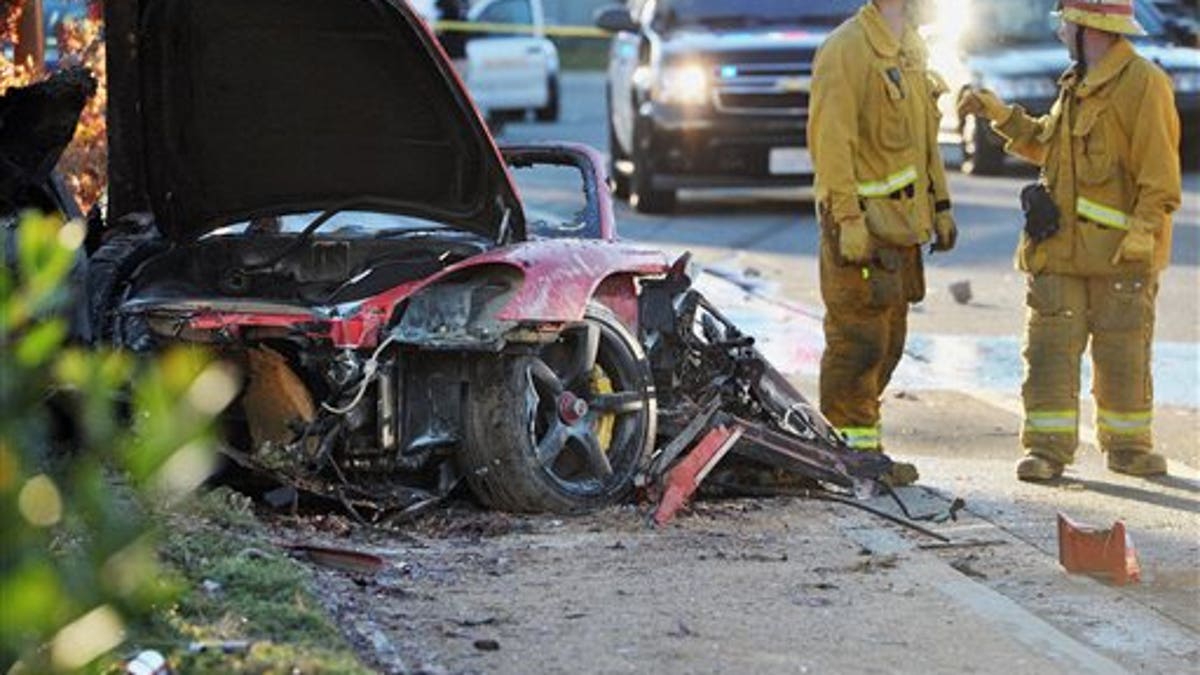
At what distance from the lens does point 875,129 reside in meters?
8.49

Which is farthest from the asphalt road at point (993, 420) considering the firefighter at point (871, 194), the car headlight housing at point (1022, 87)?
the car headlight housing at point (1022, 87)

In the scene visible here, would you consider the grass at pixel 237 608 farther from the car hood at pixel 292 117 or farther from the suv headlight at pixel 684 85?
the suv headlight at pixel 684 85

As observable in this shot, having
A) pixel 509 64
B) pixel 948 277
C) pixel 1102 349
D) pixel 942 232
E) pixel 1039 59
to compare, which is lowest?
pixel 948 277

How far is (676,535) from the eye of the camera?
7.00m

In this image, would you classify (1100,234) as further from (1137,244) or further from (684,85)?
(684,85)

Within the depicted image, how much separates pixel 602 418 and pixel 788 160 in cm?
1111

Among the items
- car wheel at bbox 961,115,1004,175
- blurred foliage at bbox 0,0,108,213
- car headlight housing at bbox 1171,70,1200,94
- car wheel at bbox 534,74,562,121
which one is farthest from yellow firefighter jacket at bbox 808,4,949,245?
car wheel at bbox 534,74,562,121

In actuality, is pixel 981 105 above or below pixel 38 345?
below

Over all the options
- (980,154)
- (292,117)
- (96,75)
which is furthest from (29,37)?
(980,154)

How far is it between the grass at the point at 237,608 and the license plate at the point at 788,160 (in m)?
12.2

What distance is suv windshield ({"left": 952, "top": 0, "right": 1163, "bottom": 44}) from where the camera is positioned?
22.1 meters

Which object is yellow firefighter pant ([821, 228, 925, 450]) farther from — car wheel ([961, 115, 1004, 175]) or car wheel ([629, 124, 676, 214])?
car wheel ([961, 115, 1004, 175])

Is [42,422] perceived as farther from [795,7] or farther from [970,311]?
[795,7]

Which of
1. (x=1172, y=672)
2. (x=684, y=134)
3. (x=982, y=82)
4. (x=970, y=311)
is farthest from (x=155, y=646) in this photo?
(x=982, y=82)
